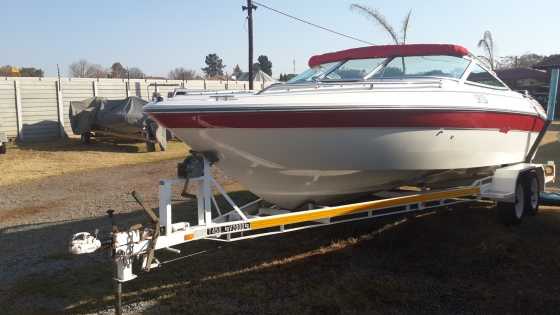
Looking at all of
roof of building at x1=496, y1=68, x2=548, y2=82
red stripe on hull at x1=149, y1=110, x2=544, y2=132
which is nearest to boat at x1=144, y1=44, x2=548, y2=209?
red stripe on hull at x1=149, y1=110, x2=544, y2=132

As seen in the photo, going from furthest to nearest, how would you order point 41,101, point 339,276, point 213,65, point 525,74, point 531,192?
point 213,65
point 525,74
point 41,101
point 531,192
point 339,276

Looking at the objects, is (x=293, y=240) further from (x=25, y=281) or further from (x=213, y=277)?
(x=25, y=281)

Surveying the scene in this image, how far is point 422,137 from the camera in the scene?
4.32 m

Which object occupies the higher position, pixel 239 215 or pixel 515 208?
pixel 239 215

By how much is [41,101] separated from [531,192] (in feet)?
46.4

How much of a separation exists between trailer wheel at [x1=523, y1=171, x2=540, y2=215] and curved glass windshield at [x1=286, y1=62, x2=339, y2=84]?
8.00ft

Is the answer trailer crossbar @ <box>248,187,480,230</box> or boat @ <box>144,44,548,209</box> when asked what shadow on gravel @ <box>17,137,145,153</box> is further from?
trailer crossbar @ <box>248,187,480,230</box>

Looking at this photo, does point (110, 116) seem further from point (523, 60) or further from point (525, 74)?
point (523, 60)

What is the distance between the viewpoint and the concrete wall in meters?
14.8

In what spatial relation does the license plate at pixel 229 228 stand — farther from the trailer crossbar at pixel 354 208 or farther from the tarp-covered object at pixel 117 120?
the tarp-covered object at pixel 117 120

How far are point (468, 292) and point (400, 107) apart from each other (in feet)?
4.88

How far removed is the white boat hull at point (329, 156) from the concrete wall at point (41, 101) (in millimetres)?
9321

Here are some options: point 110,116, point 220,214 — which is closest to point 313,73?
point 220,214

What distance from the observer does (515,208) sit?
5312 mm
